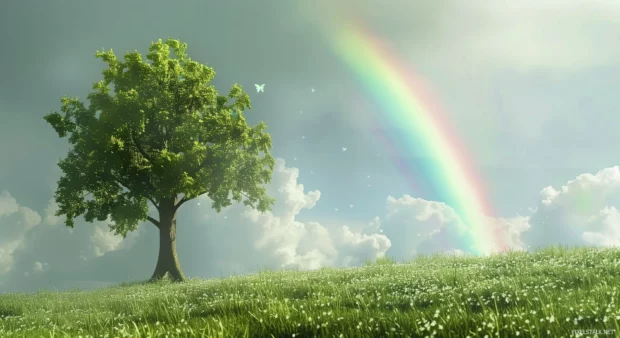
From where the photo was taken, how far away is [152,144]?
3161 centimetres

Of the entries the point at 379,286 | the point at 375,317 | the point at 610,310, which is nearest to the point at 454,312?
the point at 375,317

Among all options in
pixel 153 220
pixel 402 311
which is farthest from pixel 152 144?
pixel 402 311

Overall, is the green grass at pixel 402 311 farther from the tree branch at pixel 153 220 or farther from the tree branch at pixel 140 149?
the tree branch at pixel 153 220

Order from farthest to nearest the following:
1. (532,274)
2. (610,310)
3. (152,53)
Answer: (152,53), (532,274), (610,310)

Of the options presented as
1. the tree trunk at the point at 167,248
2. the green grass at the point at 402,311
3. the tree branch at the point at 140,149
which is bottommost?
the green grass at the point at 402,311

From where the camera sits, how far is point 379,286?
1295 centimetres

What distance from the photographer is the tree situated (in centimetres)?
2978

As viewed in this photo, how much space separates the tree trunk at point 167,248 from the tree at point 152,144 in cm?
6

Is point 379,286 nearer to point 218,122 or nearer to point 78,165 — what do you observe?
point 218,122

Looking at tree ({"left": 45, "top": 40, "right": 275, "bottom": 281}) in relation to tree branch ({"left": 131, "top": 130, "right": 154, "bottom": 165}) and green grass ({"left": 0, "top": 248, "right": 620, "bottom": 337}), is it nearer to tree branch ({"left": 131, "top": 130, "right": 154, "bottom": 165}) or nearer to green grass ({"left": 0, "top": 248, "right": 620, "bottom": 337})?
tree branch ({"left": 131, "top": 130, "right": 154, "bottom": 165})

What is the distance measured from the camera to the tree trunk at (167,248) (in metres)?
31.0

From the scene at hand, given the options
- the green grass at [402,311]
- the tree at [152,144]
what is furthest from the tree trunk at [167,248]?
the green grass at [402,311]

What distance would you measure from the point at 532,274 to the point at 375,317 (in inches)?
288

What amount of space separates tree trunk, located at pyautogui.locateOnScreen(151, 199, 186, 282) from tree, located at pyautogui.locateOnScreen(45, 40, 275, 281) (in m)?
0.06
